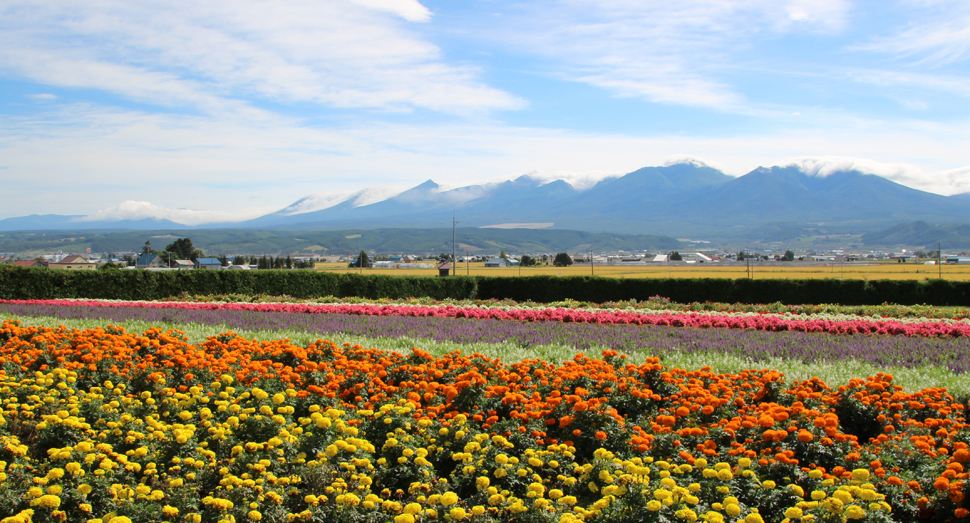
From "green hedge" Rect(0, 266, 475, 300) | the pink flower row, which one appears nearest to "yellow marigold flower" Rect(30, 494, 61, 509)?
the pink flower row

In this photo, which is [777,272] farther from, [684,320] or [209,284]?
[209,284]

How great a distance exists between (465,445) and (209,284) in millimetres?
22553

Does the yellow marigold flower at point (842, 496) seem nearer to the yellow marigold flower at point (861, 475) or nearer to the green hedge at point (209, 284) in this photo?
the yellow marigold flower at point (861, 475)

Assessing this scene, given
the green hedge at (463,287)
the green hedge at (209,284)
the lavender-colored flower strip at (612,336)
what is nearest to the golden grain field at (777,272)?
the green hedge at (209,284)

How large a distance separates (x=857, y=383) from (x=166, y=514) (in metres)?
6.03

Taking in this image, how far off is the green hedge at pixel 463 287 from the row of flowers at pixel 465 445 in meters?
17.6

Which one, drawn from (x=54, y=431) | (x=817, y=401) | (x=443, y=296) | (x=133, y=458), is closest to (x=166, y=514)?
(x=133, y=458)

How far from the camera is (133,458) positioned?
453 cm

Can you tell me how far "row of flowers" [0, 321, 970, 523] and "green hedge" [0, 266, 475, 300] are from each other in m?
17.4

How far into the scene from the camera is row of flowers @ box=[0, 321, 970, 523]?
3.70 metres

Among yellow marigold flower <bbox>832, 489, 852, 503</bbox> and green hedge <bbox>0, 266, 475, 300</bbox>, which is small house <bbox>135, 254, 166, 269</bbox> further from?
yellow marigold flower <bbox>832, 489, 852, 503</bbox>

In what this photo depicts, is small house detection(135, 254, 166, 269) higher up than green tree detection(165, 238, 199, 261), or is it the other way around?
green tree detection(165, 238, 199, 261)

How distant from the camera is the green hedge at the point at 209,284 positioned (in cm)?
2184

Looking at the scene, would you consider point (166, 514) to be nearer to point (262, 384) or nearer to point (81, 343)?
point (262, 384)
